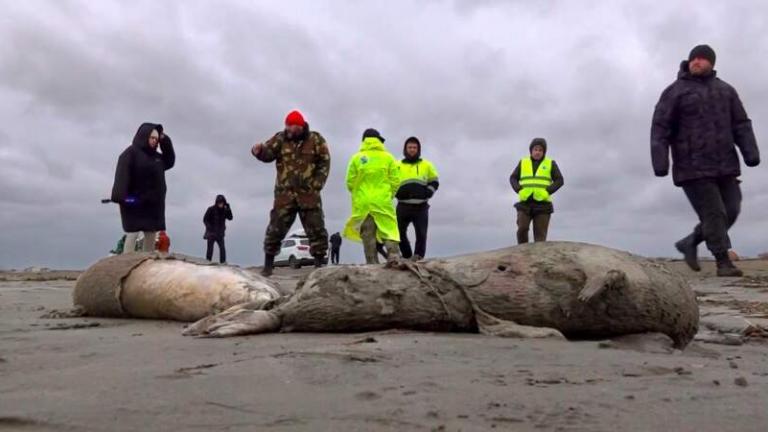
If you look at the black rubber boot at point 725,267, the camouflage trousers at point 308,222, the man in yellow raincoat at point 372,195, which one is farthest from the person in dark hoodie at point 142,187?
the black rubber boot at point 725,267

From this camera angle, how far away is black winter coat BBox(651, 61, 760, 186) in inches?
324

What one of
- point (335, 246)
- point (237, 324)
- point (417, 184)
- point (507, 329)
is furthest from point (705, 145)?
point (335, 246)

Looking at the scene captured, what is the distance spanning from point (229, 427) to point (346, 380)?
0.57 metres

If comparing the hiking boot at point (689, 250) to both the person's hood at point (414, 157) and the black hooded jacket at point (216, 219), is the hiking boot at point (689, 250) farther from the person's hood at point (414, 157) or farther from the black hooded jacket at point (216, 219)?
the black hooded jacket at point (216, 219)

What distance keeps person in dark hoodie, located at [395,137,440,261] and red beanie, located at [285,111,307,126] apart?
193 cm

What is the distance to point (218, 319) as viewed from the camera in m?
3.77

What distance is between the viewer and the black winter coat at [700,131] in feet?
27.0

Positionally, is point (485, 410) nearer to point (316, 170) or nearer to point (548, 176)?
point (316, 170)

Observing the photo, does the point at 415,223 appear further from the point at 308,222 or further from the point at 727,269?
the point at 727,269

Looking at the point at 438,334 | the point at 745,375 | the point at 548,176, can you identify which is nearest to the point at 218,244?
the point at 548,176

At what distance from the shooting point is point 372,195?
28.3 feet

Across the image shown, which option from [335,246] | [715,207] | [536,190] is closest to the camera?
[715,207]

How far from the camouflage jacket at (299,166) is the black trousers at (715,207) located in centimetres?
402

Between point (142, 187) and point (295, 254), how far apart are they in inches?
682
